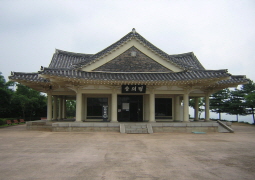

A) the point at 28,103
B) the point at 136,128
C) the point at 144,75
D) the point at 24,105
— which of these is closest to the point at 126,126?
the point at 136,128

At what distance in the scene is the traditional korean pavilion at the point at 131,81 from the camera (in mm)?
16938

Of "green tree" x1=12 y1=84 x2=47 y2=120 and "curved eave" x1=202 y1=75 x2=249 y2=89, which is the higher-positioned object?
"curved eave" x1=202 y1=75 x2=249 y2=89

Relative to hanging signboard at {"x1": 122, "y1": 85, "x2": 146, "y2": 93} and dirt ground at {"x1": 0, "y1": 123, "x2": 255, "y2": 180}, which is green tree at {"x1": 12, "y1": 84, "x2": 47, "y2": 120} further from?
dirt ground at {"x1": 0, "y1": 123, "x2": 255, "y2": 180}

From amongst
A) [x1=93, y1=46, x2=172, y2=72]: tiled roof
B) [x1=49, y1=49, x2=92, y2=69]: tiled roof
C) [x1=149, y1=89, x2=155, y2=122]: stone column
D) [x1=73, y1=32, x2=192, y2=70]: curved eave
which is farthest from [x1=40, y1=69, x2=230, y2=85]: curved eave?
[x1=49, y1=49, x2=92, y2=69]: tiled roof

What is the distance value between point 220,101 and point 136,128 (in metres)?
21.2

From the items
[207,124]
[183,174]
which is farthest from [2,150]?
[207,124]

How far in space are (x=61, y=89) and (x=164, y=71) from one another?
31.1ft

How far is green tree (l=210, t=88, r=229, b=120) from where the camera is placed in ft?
106

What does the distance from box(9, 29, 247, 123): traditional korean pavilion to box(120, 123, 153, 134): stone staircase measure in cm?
148

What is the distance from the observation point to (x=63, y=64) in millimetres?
22656

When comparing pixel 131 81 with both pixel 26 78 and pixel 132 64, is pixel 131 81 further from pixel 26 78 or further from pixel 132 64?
pixel 26 78

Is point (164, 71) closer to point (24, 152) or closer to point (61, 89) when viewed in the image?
point (61, 89)

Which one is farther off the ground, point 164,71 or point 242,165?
point 164,71

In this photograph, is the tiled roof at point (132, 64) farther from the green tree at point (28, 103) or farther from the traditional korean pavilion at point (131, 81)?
the green tree at point (28, 103)
